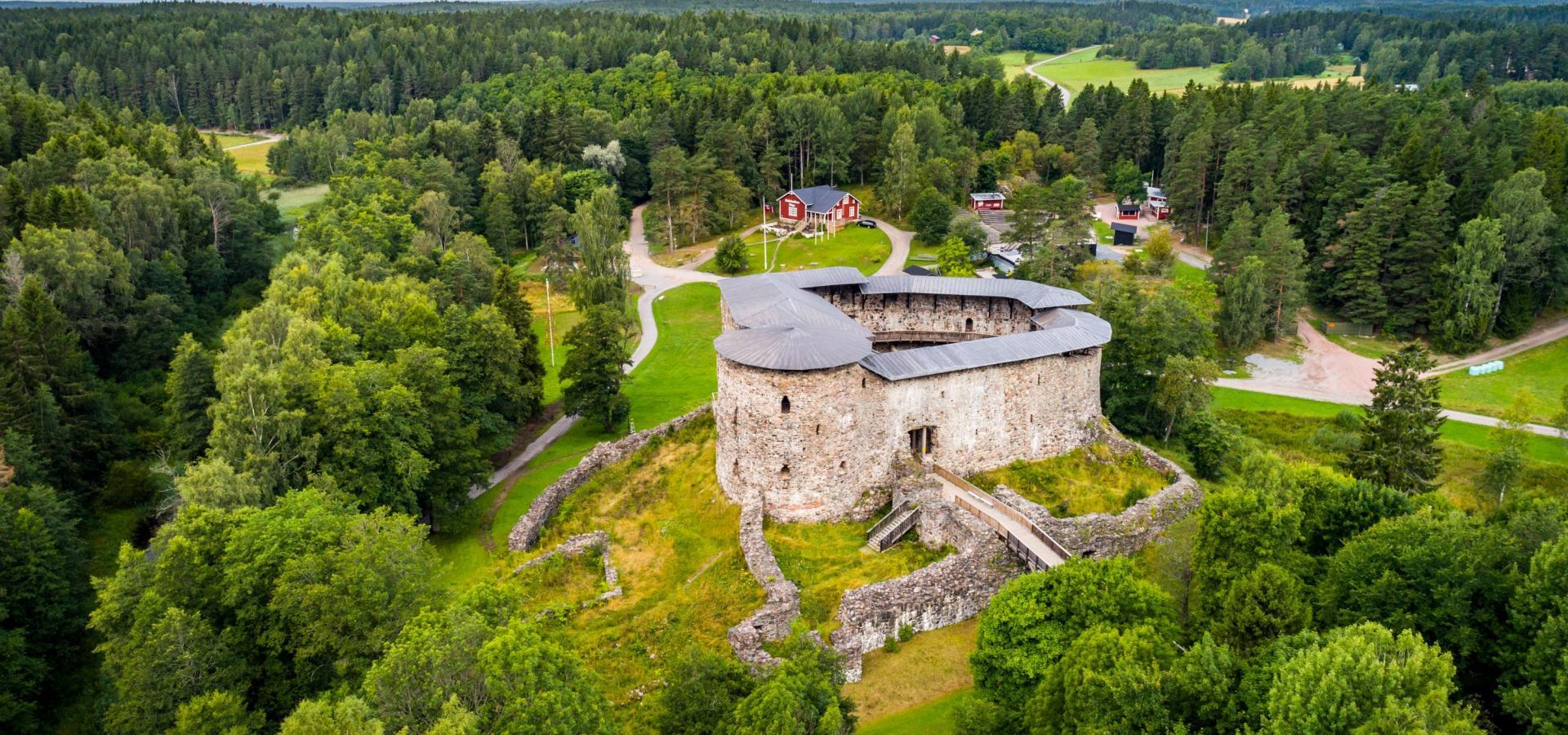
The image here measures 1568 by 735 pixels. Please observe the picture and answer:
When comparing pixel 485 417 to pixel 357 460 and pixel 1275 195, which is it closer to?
pixel 357 460

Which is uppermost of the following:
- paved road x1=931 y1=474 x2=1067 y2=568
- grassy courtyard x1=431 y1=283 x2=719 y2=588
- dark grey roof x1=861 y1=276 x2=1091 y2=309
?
dark grey roof x1=861 y1=276 x2=1091 y2=309

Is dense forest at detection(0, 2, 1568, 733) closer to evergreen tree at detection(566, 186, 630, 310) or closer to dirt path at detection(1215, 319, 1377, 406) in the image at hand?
evergreen tree at detection(566, 186, 630, 310)

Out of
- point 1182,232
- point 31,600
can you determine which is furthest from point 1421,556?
point 1182,232

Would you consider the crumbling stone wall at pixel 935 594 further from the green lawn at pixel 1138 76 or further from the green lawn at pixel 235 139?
the green lawn at pixel 1138 76

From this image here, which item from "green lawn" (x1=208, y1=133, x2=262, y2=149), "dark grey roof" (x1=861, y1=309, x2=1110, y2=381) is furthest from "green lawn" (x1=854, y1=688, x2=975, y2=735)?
"green lawn" (x1=208, y1=133, x2=262, y2=149)

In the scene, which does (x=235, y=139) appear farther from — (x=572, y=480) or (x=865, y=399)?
(x=865, y=399)

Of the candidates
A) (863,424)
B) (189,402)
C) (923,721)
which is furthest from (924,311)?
(189,402)
